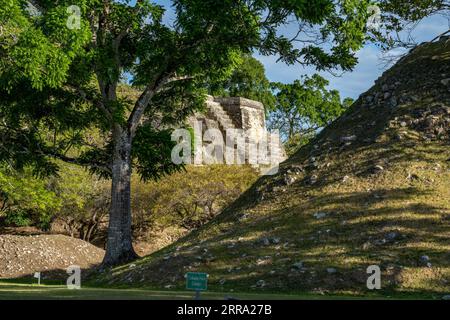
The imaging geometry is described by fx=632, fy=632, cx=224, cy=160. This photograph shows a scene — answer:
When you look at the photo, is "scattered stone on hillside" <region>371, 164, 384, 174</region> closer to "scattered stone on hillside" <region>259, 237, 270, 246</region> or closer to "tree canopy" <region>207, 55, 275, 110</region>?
"scattered stone on hillside" <region>259, 237, 270, 246</region>

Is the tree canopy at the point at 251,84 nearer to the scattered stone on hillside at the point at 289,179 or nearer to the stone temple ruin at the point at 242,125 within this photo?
the stone temple ruin at the point at 242,125

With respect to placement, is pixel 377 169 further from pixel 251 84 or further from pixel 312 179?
pixel 251 84

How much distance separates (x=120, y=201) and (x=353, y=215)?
9.90 meters

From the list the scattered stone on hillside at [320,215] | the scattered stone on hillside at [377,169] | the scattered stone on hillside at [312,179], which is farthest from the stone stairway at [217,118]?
the scattered stone on hillside at [320,215]

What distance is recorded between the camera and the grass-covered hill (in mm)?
16625

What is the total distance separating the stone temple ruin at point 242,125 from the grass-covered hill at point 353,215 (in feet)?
87.8

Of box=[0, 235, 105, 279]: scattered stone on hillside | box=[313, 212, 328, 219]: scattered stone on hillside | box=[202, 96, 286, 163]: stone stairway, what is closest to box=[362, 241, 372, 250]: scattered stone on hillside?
box=[313, 212, 328, 219]: scattered stone on hillside

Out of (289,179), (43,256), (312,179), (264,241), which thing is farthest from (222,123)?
(264,241)

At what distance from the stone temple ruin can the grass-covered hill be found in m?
26.8

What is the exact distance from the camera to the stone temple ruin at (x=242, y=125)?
177ft

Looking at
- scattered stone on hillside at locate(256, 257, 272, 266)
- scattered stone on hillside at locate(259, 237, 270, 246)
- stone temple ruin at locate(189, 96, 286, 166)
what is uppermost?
stone temple ruin at locate(189, 96, 286, 166)

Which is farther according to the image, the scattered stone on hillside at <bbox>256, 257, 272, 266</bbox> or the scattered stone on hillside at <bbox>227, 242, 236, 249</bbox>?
the scattered stone on hillside at <bbox>227, 242, 236, 249</bbox>

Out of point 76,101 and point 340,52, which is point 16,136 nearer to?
point 76,101
